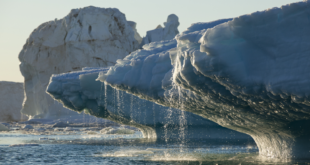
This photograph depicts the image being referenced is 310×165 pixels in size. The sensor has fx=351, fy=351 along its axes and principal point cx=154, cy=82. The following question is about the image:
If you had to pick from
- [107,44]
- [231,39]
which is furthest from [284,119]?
[107,44]

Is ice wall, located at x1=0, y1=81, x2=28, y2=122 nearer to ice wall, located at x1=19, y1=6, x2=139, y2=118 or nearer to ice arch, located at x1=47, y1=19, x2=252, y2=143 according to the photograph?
ice wall, located at x1=19, y1=6, x2=139, y2=118

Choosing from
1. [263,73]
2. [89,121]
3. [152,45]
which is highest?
[152,45]

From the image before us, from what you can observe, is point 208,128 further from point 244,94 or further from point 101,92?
point 244,94

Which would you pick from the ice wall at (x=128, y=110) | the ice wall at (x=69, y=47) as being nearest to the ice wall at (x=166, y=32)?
the ice wall at (x=69, y=47)

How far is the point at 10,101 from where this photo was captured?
7231cm

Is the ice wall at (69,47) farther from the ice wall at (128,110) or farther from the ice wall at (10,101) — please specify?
the ice wall at (128,110)

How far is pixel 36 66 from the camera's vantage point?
50406 mm

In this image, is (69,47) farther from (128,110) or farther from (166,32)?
(128,110)

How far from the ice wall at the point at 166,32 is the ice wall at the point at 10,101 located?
3246 centimetres

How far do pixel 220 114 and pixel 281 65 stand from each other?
5.14m

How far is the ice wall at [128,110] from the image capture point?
19.2 meters

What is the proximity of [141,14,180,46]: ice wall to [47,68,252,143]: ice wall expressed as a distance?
3440 cm

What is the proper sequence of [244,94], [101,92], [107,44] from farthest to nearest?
[107,44], [101,92], [244,94]

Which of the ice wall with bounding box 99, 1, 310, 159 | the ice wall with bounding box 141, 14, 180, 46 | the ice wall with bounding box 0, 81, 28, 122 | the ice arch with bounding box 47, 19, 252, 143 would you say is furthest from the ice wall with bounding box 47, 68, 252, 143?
the ice wall with bounding box 0, 81, 28, 122
